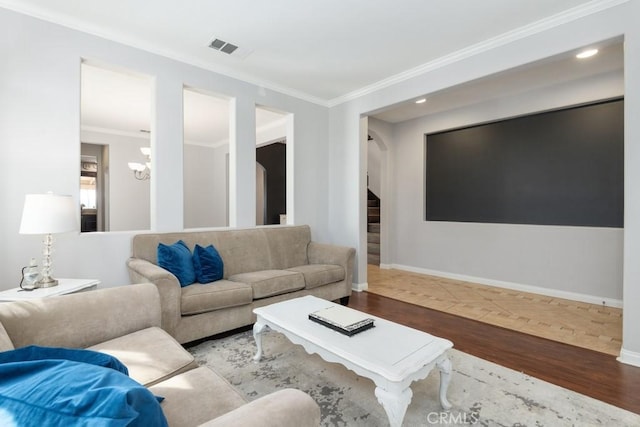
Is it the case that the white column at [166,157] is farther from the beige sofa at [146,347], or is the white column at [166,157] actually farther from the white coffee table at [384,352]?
the white coffee table at [384,352]

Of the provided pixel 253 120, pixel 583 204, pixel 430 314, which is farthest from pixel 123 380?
pixel 583 204

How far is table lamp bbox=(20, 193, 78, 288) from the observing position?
6.84 feet

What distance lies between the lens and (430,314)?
3473 millimetres

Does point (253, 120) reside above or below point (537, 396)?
above

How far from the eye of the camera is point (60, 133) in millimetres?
2676

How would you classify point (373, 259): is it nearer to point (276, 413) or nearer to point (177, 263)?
point (177, 263)

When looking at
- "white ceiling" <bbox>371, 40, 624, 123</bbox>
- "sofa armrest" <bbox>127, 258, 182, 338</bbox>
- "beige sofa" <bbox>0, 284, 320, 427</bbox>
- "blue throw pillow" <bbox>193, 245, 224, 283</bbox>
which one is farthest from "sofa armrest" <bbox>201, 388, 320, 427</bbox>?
"white ceiling" <bbox>371, 40, 624, 123</bbox>

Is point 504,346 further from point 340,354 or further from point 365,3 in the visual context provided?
point 365,3

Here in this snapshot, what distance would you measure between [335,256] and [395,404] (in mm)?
2416

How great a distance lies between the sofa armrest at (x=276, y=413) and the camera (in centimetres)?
83

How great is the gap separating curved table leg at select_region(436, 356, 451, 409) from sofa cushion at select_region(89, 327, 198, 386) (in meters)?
1.31

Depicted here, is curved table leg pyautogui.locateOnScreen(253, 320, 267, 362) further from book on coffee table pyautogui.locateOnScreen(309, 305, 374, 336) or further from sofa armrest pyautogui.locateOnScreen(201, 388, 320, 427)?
sofa armrest pyautogui.locateOnScreen(201, 388, 320, 427)

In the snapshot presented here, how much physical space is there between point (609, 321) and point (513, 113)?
2.80 meters

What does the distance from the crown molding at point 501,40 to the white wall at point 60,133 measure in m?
2.29
